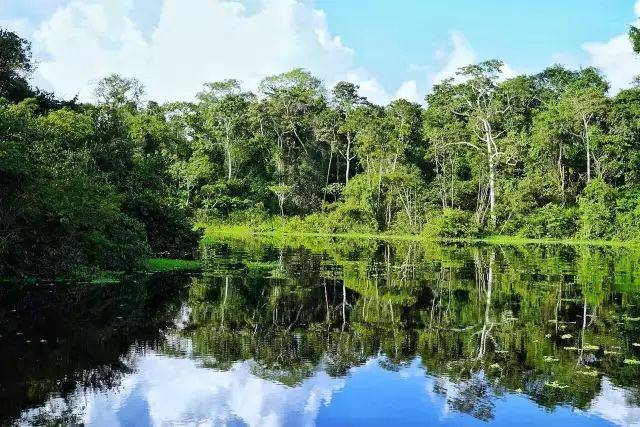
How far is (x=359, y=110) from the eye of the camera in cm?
6391

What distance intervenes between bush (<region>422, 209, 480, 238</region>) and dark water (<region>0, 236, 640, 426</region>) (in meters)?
29.4

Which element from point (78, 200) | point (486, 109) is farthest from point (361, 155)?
point (78, 200)

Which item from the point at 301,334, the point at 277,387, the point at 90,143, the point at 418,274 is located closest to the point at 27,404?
the point at 277,387

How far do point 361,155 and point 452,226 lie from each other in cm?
1422

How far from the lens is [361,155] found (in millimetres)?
61656

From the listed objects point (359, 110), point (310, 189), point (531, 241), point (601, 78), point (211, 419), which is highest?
point (601, 78)

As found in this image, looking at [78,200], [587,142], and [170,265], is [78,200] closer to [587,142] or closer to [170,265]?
[170,265]

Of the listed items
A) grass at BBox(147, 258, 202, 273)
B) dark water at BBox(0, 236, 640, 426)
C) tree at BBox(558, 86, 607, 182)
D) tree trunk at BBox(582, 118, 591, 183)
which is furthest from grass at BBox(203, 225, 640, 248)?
dark water at BBox(0, 236, 640, 426)

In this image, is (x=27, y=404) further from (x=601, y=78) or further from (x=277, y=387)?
(x=601, y=78)

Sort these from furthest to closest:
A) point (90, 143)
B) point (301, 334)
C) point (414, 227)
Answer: point (414, 227), point (90, 143), point (301, 334)

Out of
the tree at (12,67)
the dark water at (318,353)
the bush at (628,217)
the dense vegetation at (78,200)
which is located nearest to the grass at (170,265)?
the dense vegetation at (78,200)

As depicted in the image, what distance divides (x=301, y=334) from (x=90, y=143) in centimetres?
1722

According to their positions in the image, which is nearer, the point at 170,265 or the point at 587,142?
the point at 170,265

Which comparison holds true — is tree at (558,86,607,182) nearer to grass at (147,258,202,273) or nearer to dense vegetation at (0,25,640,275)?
dense vegetation at (0,25,640,275)
